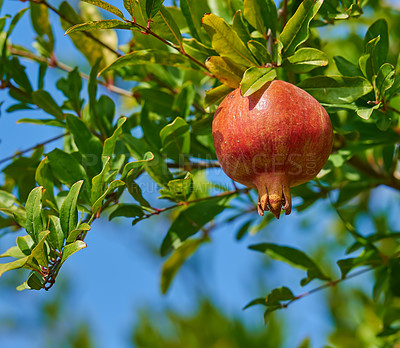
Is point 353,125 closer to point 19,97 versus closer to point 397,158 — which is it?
point 397,158

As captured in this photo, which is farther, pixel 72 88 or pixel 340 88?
pixel 72 88

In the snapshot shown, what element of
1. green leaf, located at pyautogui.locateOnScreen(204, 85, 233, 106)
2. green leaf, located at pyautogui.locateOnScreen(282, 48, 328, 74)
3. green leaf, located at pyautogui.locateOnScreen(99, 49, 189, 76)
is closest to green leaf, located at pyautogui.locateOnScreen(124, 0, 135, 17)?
green leaf, located at pyautogui.locateOnScreen(99, 49, 189, 76)

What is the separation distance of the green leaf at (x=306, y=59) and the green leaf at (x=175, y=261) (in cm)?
86

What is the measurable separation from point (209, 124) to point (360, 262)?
0.55 metres

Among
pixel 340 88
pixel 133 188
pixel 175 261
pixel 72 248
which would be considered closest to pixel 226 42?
pixel 340 88

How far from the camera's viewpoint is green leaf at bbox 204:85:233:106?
1120mm

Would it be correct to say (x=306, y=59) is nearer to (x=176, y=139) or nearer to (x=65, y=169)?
(x=176, y=139)

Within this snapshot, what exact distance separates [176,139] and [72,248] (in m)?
0.46

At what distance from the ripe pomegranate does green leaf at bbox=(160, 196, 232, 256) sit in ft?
1.31

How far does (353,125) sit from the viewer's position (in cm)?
144

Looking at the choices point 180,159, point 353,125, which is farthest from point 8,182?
point 353,125

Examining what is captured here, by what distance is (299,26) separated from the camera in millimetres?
1046

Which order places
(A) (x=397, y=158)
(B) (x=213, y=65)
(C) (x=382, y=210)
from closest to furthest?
(B) (x=213, y=65) < (A) (x=397, y=158) < (C) (x=382, y=210)

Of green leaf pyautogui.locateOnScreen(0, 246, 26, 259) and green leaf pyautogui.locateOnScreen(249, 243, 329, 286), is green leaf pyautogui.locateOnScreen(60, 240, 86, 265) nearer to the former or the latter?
green leaf pyautogui.locateOnScreen(0, 246, 26, 259)
